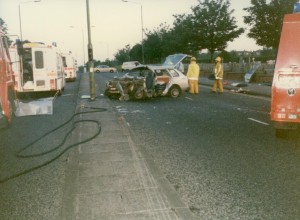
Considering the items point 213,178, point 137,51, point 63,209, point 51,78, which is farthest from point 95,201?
point 137,51

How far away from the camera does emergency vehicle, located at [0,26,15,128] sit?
9.84 meters

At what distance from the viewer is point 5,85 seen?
34.7 ft

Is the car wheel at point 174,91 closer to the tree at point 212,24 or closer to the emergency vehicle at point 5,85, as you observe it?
the emergency vehicle at point 5,85

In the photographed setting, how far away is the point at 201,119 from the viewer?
12.6 metres

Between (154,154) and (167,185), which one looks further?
(154,154)

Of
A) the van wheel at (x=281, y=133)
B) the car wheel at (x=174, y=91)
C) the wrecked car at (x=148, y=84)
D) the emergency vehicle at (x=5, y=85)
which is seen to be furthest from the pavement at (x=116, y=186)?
the car wheel at (x=174, y=91)

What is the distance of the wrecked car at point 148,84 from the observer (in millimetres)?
19250

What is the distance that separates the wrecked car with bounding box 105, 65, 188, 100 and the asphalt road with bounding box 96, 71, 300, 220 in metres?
5.60

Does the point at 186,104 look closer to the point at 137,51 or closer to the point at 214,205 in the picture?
the point at 214,205

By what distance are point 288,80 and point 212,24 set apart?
154ft

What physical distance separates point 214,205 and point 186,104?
40.4 ft

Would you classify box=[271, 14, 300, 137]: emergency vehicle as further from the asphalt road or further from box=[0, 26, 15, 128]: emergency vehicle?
box=[0, 26, 15, 128]: emergency vehicle

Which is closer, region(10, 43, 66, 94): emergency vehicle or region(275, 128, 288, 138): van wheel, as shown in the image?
region(275, 128, 288, 138): van wheel

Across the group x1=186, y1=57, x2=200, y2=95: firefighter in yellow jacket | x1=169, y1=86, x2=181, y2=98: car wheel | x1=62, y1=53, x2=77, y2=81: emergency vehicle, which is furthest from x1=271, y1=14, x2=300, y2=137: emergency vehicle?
x1=62, y1=53, x2=77, y2=81: emergency vehicle
